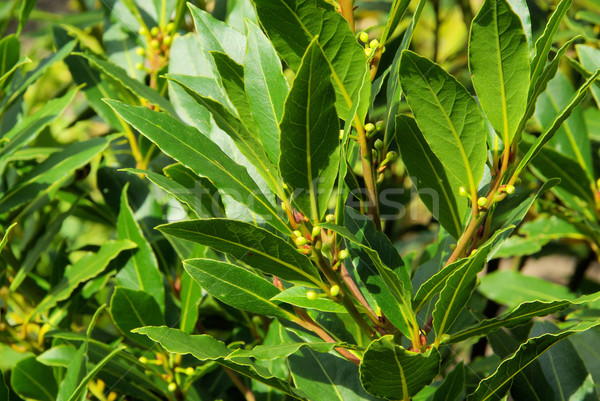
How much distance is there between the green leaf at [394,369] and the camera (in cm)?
82

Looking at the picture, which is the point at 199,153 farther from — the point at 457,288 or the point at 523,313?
the point at 523,313

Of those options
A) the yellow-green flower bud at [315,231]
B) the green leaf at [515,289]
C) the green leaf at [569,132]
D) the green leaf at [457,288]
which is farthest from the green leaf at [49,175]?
the green leaf at [515,289]

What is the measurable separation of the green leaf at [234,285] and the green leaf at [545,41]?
0.48 m

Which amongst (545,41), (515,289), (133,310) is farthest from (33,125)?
(515,289)

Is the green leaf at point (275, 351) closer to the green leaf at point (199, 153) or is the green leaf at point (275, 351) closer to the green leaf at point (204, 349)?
the green leaf at point (204, 349)

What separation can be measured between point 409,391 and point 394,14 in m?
0.56

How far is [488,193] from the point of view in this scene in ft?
3.04

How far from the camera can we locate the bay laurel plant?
2.63ft

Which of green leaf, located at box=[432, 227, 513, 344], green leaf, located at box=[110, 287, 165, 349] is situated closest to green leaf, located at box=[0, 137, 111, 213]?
green leaf, located at box=[110, 287, 165, 349]

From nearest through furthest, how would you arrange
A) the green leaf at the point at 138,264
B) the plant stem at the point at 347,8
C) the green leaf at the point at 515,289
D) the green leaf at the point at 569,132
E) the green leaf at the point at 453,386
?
1. the plant stem at the point at 347,8
2. the green leaf at the point at 453,386
3. the green leaf at the point at 138,264
4. the green leaf at the point at 569,132
5. the green leaf at the point at 515,289

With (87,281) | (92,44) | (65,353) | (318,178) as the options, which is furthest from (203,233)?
Result: (92,44)

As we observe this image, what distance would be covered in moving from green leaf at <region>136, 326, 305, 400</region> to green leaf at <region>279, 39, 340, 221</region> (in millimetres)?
244

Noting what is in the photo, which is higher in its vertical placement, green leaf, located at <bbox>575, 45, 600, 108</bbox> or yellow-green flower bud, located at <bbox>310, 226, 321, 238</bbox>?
green leaf, located at <bbox>575, 45, 600, 108</bbox>

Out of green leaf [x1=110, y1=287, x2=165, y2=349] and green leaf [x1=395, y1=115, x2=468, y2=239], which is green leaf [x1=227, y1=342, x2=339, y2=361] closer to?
green leaf [x1=395, y1=115, x2=468, y2=239]
